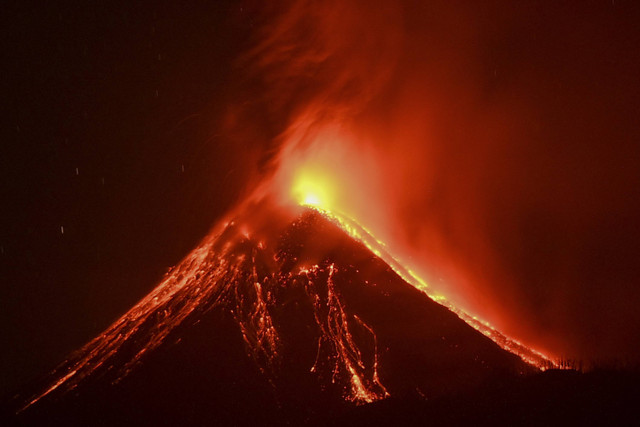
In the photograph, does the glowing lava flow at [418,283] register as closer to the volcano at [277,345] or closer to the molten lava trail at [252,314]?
the molten lava trail at [252,314]

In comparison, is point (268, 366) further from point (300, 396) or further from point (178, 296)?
point (178, 296)

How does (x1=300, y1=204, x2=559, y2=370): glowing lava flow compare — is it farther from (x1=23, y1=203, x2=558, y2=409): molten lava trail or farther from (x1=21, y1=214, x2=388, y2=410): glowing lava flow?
(x1=21, y1=214, x2=388, y2=410): glowing lava flow

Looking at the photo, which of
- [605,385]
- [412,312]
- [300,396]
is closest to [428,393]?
[300,396]

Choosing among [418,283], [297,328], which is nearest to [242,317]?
[297,328]

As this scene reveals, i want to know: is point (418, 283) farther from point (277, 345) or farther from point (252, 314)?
point (277, 345)

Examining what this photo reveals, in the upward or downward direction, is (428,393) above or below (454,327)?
below

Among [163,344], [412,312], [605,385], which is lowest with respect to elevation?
[605,385]

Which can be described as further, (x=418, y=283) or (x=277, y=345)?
(x=418, y=283)

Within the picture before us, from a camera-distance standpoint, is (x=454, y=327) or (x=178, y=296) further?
(x=178, y=296)
